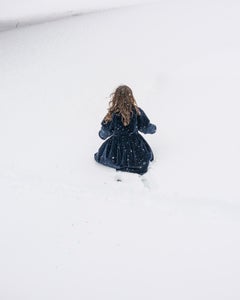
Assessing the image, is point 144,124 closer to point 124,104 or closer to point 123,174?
point 124,104

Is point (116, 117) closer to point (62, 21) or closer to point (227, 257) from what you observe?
point (227, 257)

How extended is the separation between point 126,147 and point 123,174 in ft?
0.98

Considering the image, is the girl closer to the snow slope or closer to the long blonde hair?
the long blonde hair

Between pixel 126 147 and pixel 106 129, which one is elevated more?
pixel 106 129

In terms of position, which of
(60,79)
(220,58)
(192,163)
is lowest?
(192,163)

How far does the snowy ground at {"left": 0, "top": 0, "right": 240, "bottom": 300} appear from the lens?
332 centimetres

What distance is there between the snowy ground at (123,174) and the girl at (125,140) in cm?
13

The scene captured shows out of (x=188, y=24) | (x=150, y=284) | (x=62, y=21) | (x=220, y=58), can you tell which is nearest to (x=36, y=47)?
(x=62, y=21)

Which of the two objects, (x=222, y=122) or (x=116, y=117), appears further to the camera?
(x=222, y=122)

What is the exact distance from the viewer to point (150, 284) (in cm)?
322

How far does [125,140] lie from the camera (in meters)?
4.54

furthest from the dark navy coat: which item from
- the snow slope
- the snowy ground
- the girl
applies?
the snow slope

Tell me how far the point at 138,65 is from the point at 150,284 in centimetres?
381

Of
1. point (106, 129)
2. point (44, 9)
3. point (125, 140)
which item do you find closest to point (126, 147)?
point (125, 140)
